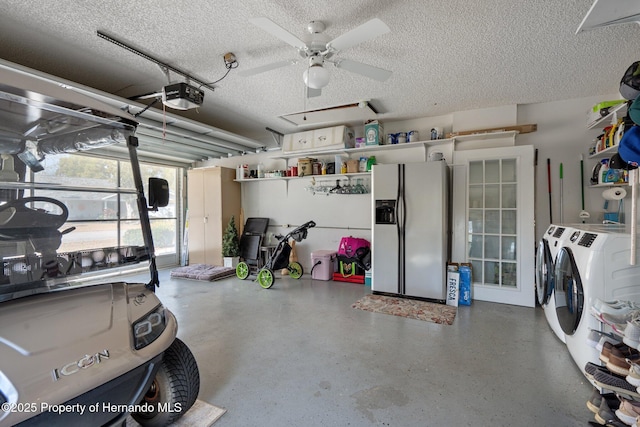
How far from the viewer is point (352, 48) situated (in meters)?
2.69

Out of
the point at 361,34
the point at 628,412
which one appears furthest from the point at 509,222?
the point at 361,34

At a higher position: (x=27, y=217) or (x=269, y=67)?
(x=269, y=67)

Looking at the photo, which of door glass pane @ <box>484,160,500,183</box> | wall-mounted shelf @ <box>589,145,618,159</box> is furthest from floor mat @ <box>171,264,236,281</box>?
wall-mounted shelf @ <box>589,145,618,159</box>

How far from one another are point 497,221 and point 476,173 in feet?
2.42

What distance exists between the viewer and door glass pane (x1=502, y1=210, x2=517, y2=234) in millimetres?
3900

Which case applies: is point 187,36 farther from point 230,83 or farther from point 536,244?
point 536,244

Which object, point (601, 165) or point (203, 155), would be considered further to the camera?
point (203, 155)

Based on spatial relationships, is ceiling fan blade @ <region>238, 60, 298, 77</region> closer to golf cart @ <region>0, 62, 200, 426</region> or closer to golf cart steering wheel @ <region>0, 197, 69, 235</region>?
golf cart @ <region>0, 62, 200, 426</region>

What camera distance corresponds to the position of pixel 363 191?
5.04m

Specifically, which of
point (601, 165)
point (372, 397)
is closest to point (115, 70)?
point (372, 397)

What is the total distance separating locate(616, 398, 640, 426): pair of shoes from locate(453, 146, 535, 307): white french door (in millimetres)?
2435

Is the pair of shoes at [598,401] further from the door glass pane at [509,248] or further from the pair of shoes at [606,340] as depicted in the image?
the door glass pane at [509,248]

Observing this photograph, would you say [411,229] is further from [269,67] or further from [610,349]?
[269,67]

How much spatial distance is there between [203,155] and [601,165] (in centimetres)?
673
